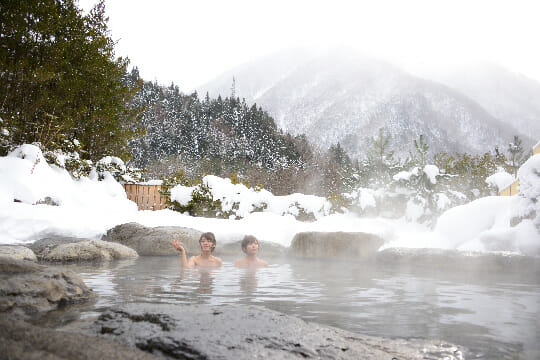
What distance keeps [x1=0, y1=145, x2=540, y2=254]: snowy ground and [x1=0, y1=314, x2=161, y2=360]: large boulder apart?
6388mm

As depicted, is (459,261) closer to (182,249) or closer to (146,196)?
(182,249)

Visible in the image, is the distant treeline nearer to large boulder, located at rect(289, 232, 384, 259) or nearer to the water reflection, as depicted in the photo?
large boulder, located at rect(289, 232, 384, 259)

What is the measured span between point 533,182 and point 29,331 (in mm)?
7305

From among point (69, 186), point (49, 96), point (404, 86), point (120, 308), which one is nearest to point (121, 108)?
point (49, 96)

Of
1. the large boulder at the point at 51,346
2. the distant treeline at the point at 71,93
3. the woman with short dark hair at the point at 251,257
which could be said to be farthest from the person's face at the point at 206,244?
the distant treeline at the point at 71,93

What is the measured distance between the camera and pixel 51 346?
1593mm

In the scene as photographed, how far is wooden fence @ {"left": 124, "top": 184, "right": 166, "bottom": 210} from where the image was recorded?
14961 millimetres

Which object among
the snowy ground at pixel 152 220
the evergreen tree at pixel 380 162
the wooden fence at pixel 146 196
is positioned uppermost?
the evergreen tree at pixel 380 162

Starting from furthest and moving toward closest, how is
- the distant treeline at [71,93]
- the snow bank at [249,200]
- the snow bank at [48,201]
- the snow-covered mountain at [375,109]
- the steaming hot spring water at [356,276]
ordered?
the snow-covered mountain at [375,109], the snow bank at [249,200], the distant treeline at [71,93], the snow bank at [48,201], the steaming hot spring water at [356,276]

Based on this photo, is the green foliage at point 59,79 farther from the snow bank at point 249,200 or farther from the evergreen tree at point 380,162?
the evergreen tree at point 380,162

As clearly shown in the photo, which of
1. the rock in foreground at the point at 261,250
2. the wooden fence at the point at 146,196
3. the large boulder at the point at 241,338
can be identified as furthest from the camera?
the wooden fence at the point at 146,196

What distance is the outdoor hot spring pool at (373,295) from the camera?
2855mm

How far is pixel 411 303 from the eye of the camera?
3928 millimetres

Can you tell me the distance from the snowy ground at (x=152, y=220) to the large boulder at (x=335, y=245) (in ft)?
1.51
